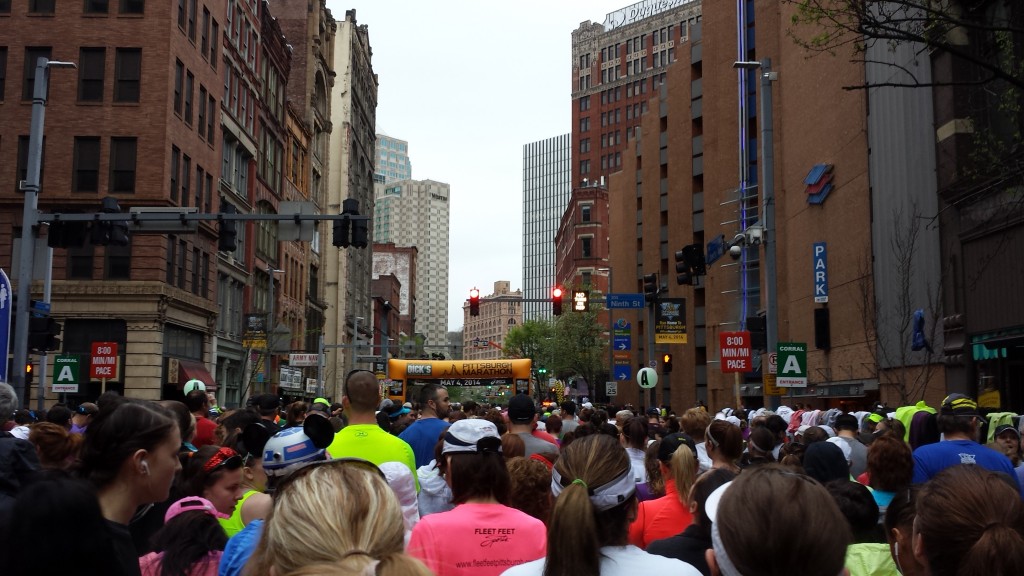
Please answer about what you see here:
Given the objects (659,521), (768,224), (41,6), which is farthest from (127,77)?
(659,521)

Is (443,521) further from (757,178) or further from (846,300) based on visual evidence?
(757,178)

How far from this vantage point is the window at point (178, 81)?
A: 42.2 meters

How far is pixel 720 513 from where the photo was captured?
118 inches

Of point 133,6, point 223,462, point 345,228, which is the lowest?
point 223,462

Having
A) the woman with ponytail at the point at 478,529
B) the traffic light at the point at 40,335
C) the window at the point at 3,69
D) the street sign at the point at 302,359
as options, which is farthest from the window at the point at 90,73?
the woman with ponytail at the point at 478,529

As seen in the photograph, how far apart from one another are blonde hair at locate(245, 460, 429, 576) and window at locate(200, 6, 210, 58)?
45.9 meters

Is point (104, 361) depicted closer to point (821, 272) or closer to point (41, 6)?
point (41, 6)

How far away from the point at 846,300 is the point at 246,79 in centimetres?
3375

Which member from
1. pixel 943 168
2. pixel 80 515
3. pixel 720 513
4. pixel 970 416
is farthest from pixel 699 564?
pixel 943 168

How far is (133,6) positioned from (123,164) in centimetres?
634

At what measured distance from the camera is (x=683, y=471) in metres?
6.89

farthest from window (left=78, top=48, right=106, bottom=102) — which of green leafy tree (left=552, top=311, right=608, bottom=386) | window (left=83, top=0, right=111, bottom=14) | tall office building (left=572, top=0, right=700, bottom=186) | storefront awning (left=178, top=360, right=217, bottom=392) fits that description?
tall office building (left=572, top=0, right=700, bottom=186)

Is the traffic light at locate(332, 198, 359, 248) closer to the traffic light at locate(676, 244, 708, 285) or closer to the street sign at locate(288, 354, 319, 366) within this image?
the traffic light at locate(676, 244, 708, 285)

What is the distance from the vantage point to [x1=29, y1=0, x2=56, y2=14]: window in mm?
40375
